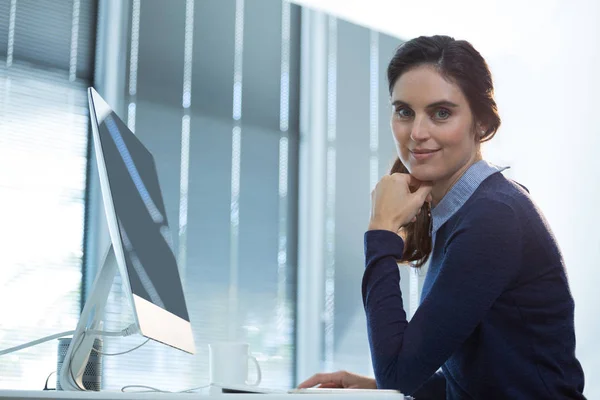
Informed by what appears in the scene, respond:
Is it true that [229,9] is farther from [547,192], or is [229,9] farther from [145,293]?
[145,293]

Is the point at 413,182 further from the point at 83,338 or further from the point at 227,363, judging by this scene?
the point at 83,338

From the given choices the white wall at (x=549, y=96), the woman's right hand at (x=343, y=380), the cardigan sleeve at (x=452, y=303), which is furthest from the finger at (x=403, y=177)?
the white wall at (x=549, y=96)

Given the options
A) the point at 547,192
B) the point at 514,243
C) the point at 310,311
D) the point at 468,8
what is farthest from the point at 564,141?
the point at 514,243

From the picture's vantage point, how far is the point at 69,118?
9.32 feet

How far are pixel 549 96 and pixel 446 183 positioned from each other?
249 centimetres

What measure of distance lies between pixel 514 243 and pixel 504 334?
155 millimetres

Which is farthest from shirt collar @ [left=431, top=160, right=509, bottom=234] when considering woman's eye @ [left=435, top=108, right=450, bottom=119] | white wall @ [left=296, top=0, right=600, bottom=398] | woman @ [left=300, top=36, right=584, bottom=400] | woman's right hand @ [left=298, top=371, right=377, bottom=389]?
white wall @ [left=296, top=0, right=600, bottom=398]

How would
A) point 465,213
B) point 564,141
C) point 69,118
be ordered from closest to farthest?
point 465,213 → point 69,118 → point 564,141

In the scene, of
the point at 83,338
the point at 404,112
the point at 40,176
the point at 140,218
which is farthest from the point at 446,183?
the point at 40,176

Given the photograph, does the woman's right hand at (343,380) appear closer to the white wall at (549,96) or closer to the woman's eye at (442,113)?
the woman's eye at (442,113)

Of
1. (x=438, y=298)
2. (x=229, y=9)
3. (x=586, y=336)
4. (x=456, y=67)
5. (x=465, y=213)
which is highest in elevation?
(x=229, y=9)

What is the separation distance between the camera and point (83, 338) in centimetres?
111

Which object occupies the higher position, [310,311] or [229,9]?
[229,9]

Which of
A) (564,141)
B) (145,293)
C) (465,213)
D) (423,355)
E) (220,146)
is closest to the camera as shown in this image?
(145,293)
